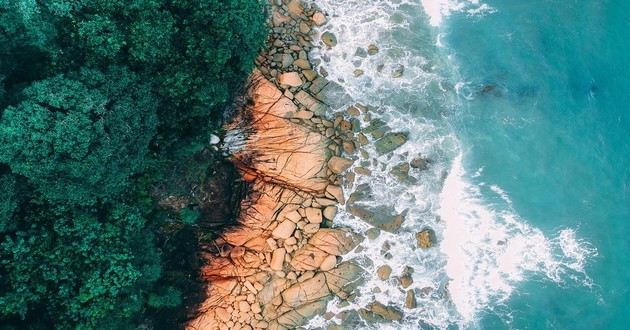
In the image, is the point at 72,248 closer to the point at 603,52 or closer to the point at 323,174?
the point at 323,174

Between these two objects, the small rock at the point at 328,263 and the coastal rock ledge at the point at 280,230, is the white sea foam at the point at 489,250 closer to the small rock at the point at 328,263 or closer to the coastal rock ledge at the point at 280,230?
the coastal rock ledge at the point at 280,230

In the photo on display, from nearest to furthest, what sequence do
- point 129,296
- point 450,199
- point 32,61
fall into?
point 32,61, point 129,296, point 450,199

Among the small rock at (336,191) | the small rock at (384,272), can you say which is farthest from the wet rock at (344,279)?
the small rock at (336,191)

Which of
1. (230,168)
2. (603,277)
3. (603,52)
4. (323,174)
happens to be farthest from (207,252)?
(603,52)

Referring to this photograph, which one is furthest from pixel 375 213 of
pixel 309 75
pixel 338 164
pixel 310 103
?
pixel 309 75

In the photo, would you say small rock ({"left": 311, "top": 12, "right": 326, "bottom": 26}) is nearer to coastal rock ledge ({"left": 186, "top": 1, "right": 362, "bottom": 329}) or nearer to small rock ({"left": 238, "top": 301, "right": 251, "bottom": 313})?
coastal rock ledge ({"left": 186, "top": 1, "right": 362, "bottom": 329})
